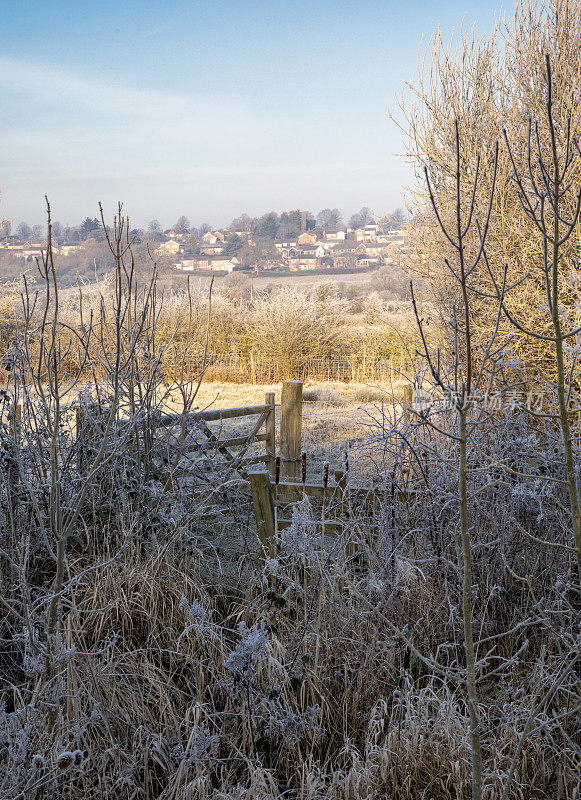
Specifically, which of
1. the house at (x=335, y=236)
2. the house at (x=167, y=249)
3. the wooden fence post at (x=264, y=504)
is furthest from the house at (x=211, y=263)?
the wooden fence post at (x=264, y=504)

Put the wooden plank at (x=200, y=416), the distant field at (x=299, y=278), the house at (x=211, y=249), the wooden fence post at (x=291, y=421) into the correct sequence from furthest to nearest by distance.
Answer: the house at (x=211, y=249) < the distant field at (x=299, y=278) < the wooden fence post at (x=291, y=421) < the wooden plank at (x=200, y=416)

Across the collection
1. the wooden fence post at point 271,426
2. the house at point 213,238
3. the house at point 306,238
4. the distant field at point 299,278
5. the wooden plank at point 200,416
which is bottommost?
the wooden fence post at point 271,426

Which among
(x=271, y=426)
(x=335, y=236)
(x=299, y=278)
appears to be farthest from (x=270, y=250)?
(x=271, y=426)

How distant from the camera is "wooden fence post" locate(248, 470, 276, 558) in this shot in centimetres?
355

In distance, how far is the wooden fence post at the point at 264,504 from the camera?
3.55m

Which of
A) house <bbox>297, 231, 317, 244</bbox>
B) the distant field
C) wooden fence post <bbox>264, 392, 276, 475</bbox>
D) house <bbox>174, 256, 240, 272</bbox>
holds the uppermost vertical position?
house <bbox>297, 231, 317, 244</bbox>

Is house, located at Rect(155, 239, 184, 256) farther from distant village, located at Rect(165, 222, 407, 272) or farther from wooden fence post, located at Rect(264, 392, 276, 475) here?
wooden fence post, located at Rect(264, 392, 276, 475)

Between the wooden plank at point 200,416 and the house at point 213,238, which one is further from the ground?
the house at point 213,238

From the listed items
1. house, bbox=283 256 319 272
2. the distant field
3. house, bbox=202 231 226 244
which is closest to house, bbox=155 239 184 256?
the distant field

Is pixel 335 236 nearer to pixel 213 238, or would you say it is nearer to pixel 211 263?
pixel 213 238

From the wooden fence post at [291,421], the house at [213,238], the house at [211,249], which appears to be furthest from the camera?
the house at [213,238]

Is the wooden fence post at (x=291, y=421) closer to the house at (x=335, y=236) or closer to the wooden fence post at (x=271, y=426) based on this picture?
the wooden fence post at (x=271, y=426)

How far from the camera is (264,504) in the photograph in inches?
142

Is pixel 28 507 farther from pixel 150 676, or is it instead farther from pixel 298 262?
pixel 298 262
